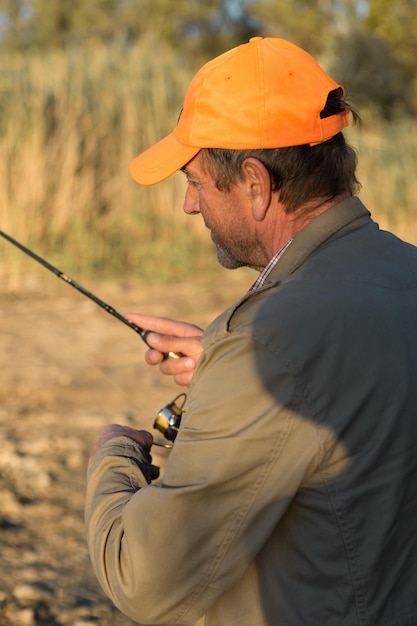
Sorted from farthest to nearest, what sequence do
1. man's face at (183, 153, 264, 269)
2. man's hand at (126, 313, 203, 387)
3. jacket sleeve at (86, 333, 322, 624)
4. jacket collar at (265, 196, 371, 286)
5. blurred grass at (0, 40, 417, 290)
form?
blurred grass at (0, 40, 417, 290), man's hand at (126, 313, 203, 387), man's face at (183, 153, 264, 269), jacket collar at (265, 196, 371, 286), jacket sleeve at (86, 333, 322, 624)

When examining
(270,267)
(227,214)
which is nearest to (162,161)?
(227,214)

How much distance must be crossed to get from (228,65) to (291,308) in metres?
0.55

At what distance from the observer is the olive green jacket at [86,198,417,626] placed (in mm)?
1442

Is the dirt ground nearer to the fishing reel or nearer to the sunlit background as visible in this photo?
the sunlit background

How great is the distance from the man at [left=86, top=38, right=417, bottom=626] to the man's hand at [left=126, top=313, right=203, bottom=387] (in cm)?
38

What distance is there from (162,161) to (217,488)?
0.75 m

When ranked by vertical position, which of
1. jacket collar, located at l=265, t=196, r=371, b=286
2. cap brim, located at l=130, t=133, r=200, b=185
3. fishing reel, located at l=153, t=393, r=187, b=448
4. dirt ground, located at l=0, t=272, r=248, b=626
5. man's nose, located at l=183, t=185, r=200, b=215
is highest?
cap brim, located at l=130, t=133, r=200, b=185

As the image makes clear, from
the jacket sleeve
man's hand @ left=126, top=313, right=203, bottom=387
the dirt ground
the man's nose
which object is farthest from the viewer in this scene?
the dirt ground

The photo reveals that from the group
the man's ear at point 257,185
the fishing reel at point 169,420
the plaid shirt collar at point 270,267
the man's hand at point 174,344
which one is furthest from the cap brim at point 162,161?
the fishing reel at point 169,420

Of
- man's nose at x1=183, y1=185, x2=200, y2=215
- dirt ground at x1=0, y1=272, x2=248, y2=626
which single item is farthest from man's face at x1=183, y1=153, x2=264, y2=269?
dirt ground at x1=0, y1=272, x2=248, y2=626

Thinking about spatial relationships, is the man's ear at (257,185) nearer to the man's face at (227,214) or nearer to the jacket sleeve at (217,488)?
the man's face at (227,214)

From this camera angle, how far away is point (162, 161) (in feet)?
6.36

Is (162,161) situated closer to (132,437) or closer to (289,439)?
(132,437)

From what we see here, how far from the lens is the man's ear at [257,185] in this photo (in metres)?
1.73
